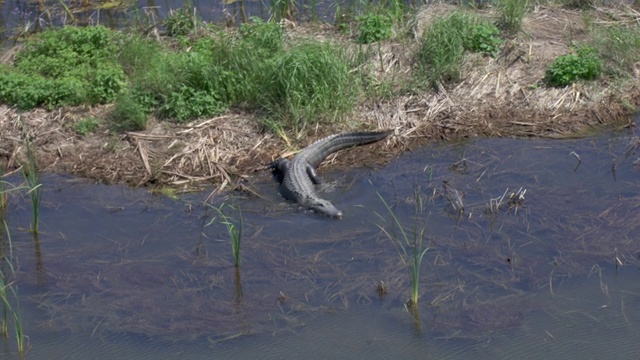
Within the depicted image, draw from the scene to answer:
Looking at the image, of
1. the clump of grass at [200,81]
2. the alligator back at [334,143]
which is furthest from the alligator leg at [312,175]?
the clump of grass at [200,81]

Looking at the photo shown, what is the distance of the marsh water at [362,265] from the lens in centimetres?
686

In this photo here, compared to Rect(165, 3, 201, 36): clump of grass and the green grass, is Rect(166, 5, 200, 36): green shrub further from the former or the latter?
the green grass

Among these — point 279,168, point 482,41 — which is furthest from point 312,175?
point 482,41

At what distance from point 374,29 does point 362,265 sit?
3988 mm

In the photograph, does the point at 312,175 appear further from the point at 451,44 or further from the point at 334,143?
the point at 451,44

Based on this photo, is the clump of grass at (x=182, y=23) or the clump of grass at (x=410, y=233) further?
the clump of grass at (x=182, y=23)

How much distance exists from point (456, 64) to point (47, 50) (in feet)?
14.2

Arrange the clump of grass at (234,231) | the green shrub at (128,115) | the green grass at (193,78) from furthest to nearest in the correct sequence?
the green grass at (193,78) → the green shrub at (128,115) → the clump of grass at (234,231)

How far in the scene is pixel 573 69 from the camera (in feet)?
33.4

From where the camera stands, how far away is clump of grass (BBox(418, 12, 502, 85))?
34.1ft

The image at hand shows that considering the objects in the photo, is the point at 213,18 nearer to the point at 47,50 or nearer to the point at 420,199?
the point at 47,50

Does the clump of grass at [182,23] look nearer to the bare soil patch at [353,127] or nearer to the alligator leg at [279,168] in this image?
the bare soil patch at [353,127]

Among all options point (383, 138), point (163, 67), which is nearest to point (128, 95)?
point (163, 67)

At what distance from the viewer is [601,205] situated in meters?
8.41
